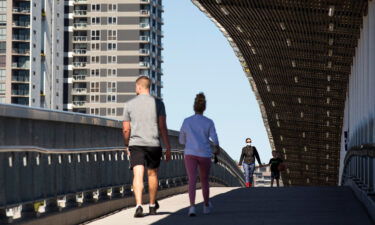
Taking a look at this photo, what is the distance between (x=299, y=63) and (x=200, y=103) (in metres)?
63.5

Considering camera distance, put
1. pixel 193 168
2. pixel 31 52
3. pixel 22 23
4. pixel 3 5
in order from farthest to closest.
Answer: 1. pixel 3 5
2. pixel 22 23
3. pixel 31 52
4. pixel 193 168

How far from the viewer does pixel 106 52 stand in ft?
512

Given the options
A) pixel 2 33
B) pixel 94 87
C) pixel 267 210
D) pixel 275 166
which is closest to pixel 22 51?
pixel 2 33

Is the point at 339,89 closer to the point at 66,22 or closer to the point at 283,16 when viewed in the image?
the point at 283,16

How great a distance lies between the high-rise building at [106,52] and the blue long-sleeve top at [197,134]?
455 feet

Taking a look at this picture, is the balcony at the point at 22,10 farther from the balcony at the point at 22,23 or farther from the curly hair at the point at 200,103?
the curly hair at the point at 200,103

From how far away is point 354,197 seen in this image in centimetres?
1969

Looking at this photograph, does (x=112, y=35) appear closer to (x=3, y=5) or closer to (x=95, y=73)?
(x=95, y=73)

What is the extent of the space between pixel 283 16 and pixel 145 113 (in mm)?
44087

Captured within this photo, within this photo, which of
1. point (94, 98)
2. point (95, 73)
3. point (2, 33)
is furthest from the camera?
point (95, 73)

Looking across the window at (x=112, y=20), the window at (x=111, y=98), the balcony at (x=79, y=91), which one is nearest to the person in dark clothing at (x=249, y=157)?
the window at (x=111, y=98)

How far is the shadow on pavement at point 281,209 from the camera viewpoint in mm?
13366

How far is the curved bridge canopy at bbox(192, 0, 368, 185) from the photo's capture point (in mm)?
52938

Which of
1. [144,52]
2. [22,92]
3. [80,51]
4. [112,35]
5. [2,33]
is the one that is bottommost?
[22,92]
